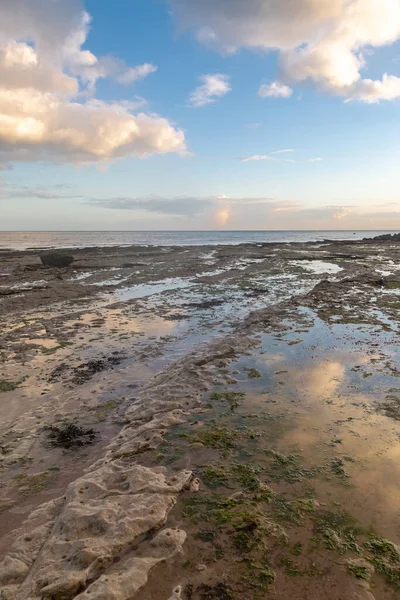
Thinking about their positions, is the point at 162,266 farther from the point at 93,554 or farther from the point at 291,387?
the point at 93,554

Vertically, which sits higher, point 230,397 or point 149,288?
point 149,288

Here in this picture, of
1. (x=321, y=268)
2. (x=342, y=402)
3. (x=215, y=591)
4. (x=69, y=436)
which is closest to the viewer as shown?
(x=215, y=591)

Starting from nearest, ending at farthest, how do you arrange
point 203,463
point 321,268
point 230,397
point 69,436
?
point 203,463
point 69,436
point 230,397
point 321,268

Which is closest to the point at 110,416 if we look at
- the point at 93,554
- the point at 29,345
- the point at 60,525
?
the point at 60,525

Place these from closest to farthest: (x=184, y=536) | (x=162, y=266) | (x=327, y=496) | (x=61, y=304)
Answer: (x=184, y=536) → (x=327, y=496) → (x=61, y=304) → (x=162, y=266)

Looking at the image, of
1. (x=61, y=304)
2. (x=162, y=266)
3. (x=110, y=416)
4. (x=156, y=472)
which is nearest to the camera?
(x=156, y=472)

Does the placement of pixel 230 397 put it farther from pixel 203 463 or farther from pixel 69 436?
pixel 69 436

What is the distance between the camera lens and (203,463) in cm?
522

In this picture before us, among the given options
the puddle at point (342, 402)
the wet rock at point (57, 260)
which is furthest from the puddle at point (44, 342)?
the wet rock at point (57, 260)

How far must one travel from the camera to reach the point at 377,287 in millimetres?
21031

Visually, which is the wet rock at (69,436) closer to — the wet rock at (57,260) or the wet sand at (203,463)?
the wet sand at (203,463)

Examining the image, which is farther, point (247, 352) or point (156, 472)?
point (247, 352)

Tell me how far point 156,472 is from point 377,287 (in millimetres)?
19917

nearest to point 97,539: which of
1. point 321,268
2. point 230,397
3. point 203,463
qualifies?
point 203,463
